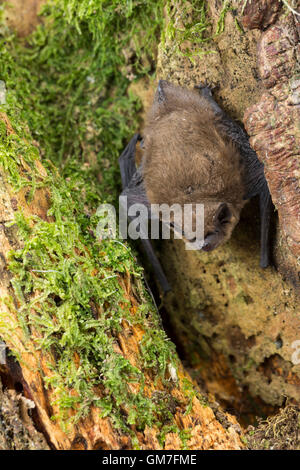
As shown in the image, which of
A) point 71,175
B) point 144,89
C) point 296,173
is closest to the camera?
point 296,173

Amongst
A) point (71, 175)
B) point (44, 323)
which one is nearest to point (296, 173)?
point (44, 323)

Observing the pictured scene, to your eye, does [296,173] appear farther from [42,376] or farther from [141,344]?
[42,376]

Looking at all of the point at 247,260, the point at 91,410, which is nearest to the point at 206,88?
the point at 247,260

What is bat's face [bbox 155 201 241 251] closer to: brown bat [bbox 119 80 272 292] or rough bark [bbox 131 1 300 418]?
brown bat [bbox 119 80 272 292]

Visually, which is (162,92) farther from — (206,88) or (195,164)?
(195,164)

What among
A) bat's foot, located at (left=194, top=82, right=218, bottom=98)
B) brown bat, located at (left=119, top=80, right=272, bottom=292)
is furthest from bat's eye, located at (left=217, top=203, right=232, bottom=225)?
bat's foot, located at (left=194, top=82, right=218, bottom=98)

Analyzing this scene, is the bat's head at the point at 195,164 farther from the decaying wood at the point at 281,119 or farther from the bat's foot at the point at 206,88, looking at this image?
the decaying wood at the point at 281,119

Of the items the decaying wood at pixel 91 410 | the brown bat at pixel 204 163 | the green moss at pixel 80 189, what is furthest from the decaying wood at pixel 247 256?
the decaying wood at pixel 91 410

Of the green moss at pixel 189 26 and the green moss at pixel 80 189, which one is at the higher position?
the green moss at pixel 189 26
